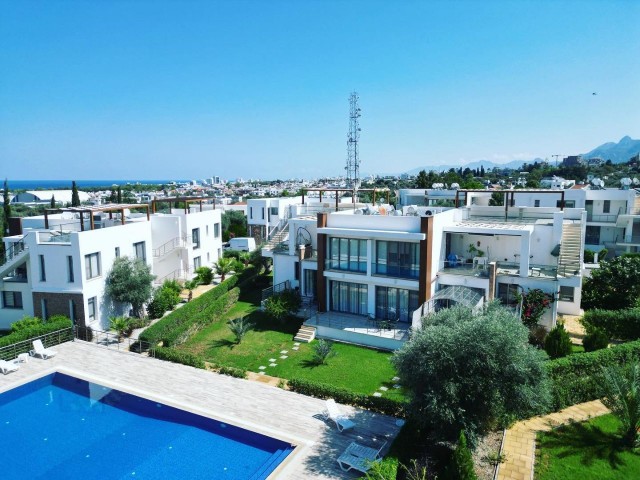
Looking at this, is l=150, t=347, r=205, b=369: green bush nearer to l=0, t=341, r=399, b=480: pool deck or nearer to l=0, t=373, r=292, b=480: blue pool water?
l=0, t=341, r=399, b=480: pool deck

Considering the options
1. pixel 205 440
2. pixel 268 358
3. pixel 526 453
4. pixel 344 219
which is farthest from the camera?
pixel 344 219

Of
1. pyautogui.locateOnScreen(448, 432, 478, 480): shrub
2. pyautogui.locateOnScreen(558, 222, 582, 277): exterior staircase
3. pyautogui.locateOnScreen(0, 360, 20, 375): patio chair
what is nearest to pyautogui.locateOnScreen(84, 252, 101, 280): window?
pyautogui.locateOnScreen(0, 360, 20, 375): patio chair

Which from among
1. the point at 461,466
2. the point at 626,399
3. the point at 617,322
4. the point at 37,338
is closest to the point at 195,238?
the point at 37,338

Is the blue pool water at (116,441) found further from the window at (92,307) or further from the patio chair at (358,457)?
the window at (92,307)

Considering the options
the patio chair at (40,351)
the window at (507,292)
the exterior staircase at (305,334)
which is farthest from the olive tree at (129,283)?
the window at (507,292)

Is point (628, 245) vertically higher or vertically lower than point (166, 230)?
lower

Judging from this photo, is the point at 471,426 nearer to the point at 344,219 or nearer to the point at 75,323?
the point at 344,219

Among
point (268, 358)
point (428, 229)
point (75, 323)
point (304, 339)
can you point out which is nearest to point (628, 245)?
point (428, 229)
